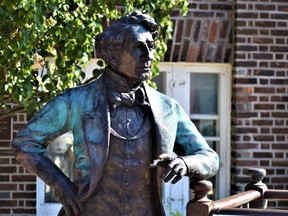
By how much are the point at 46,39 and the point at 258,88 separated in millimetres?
2919

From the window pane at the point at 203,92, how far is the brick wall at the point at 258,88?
10.6 inches

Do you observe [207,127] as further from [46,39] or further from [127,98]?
[127,98]

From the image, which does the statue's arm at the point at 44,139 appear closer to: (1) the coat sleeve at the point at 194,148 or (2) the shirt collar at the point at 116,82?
(2) the shirt collar at the point at 116,82

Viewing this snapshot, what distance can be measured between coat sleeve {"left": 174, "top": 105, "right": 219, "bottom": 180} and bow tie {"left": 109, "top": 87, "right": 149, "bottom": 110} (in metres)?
0.18

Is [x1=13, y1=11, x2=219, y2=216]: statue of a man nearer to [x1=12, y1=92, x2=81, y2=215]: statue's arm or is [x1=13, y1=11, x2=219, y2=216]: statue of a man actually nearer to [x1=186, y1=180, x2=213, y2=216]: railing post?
[x1=12, y1=92, x2=81, y2=215]: statue's arm

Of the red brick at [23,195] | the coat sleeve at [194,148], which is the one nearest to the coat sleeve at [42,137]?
the coat sleeve at [194,148]

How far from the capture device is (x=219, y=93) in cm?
840

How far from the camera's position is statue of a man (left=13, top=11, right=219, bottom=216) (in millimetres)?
3408

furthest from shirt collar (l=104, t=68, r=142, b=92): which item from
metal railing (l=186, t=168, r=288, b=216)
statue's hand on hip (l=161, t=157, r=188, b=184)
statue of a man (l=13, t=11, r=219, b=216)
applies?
metal railing (l=186, t=168, r=288, b=216)

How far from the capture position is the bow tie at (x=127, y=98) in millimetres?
3477

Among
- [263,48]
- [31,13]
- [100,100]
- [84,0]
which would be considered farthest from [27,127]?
[263,48]

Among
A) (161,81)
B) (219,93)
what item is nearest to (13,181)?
(161,81)

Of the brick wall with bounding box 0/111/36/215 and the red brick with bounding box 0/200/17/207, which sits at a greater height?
the brick wall with bounding box 0/111/36/215

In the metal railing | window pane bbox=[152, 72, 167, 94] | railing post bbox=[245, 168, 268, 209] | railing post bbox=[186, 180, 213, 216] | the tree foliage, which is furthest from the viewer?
window pane bbox=[152, 72, 167, 94]
